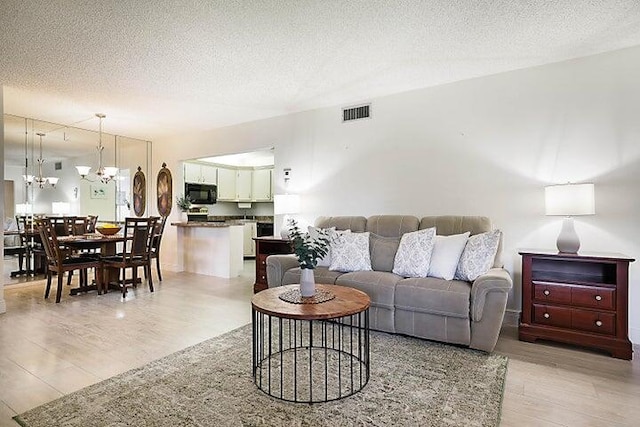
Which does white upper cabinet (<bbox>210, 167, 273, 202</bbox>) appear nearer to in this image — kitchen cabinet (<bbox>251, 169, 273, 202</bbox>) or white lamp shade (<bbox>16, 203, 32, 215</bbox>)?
kitchen cabinet (<bbox>251, 169, 273, 202</bbox>)

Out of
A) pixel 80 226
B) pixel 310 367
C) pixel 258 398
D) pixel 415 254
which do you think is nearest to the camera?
pixel 258 398

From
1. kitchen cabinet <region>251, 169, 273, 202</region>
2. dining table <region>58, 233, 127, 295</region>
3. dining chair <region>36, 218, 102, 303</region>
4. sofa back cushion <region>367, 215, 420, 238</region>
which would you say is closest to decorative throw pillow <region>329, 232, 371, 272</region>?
sofa back cushion <region>367, 215, 420, 238</region>

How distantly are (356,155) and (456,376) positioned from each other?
2.80 m

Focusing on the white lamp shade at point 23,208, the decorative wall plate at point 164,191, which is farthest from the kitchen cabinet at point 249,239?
the white lamp shade at point 23,208

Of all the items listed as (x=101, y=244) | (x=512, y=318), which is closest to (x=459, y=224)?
(x=512, y=318)

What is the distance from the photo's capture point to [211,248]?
5773 millimetres

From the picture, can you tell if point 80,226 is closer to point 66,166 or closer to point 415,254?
point 66,166

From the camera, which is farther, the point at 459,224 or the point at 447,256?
the point at 459,224

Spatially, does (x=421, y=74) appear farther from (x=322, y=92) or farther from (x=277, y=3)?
(x=277, y=3)

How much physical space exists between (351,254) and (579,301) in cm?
189

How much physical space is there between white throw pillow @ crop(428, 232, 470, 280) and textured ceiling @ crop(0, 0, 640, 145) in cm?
165

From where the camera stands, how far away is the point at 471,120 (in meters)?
3.59

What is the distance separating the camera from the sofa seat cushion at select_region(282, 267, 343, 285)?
128 inches

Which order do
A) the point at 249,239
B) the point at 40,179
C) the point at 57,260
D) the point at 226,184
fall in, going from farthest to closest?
the point at 226,184 → the point at 249,239 → the point at 40,179 → the point at 57,260
